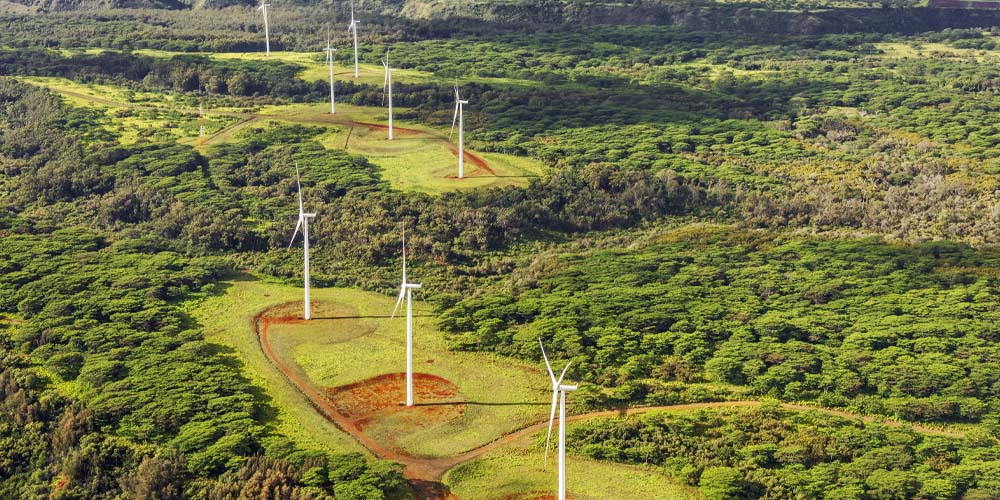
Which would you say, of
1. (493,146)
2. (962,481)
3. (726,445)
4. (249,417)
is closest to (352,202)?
(493,146)

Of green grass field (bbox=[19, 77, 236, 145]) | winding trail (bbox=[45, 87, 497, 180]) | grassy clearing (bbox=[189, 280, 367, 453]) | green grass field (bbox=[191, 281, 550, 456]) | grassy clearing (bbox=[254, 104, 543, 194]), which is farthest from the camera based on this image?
green grass field (bbox=[19, 77, 236, 145])

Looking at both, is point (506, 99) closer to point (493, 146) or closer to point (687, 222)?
point (493, 146)

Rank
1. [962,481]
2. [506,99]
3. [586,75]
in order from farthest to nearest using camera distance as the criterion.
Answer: [586,75]
[506,99]
[962,481]

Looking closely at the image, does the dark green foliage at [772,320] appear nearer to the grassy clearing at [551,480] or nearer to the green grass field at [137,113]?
the grassy clearing at [551,480]

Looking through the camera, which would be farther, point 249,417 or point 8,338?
point 8,338

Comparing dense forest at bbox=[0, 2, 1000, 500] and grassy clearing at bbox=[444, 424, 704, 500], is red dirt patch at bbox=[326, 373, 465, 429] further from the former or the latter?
grassy clearing at bbox=[444, 424, 704, 500]

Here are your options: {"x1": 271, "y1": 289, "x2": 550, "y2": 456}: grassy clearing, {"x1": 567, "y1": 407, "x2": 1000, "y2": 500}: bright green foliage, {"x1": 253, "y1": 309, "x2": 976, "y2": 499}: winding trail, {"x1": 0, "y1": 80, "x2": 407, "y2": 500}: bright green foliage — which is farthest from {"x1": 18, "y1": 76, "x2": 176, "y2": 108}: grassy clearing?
{"x1": 567, "y1": 407, "x2": 1000, "y2": 500}: bright green foliage

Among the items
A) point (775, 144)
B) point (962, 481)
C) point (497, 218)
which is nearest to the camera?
point (962, 481)

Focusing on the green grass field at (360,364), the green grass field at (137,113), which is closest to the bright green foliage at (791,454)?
the green grass field at (360,364)
